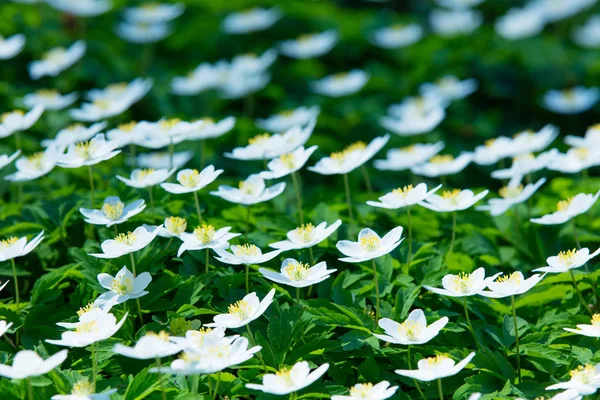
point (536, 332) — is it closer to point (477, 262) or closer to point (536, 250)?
point (477, 262)

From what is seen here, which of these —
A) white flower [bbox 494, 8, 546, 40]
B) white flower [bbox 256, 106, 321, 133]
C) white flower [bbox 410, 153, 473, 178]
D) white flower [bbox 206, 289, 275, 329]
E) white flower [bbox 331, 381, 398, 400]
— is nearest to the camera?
white flower [bbox 331, 381, 398, 400]

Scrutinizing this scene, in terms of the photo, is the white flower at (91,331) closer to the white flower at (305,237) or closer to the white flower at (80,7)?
the white flower at (305,237)

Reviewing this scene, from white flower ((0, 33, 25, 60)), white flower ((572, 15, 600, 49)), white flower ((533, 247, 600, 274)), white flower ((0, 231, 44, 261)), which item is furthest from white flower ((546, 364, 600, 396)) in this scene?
white flower ((572, 15, 600, 49))

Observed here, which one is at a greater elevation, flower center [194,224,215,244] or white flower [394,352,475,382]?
flower center [194,224,215,244]

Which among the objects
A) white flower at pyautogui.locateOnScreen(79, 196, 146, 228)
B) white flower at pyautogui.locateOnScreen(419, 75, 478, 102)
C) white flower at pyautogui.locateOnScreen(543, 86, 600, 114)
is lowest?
white flower at pyautogui.locateOnScreen(543, 86, 600, 114)

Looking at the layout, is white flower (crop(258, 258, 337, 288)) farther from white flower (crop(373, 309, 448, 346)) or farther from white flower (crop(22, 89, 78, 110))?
white flower (crop(22, 89, 78, 110))

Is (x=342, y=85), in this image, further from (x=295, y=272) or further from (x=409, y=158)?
(x=295, y=272)

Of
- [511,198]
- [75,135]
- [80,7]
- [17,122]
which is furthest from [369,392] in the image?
[80,7]

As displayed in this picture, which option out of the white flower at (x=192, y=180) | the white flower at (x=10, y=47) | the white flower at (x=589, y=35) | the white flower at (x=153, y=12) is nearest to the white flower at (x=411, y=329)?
the white flower at (x=192, y=180)
